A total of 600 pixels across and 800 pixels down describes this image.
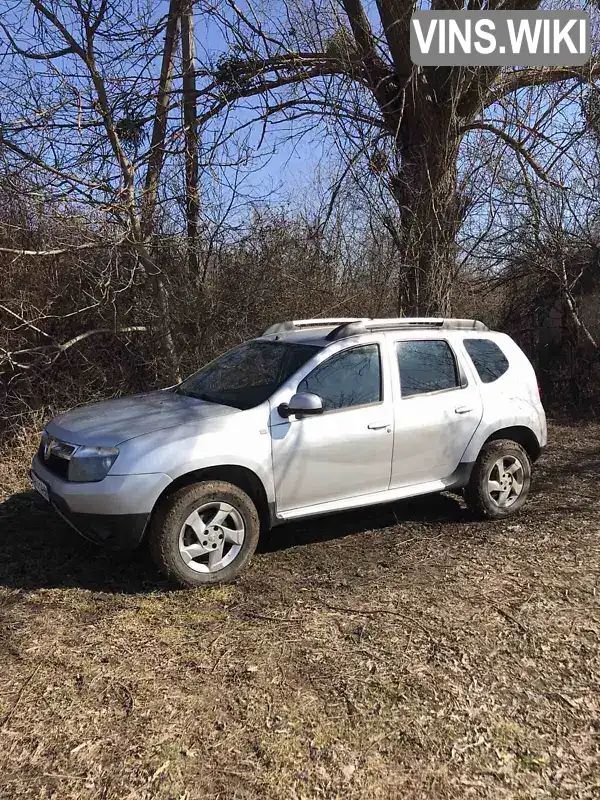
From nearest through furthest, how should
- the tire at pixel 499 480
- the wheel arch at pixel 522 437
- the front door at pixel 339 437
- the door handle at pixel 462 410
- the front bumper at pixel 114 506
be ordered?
the front bumper at pixel 114 506, the front door at pixel 339 437, the door handle at pixel 462 410, the tire at pixel 499 480, the wheel arch at pixel 522 437

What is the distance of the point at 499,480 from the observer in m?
5.49

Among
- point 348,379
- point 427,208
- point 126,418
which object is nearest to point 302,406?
point 348,379

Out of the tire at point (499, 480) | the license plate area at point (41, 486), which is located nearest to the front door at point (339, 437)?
the tire at point (499, 480)

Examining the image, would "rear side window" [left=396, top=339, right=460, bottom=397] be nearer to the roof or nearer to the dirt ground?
the roof

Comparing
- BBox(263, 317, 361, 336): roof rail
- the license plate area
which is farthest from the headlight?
BBox(263, 317, 361, 336): roof rail

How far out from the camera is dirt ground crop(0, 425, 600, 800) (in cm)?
252

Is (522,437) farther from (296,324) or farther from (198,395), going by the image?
(198,395)

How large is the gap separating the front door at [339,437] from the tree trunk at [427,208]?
194 inches

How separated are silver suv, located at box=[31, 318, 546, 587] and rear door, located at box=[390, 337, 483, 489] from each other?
11 mm

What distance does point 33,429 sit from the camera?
7.54 metres

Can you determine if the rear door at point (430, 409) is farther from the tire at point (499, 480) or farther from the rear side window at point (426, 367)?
the tire at point (499, 480)

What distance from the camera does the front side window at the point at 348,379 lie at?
4.63 metres

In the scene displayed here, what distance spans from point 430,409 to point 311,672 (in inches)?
96.1

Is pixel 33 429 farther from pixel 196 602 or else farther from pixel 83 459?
Result: pixel 196 602
